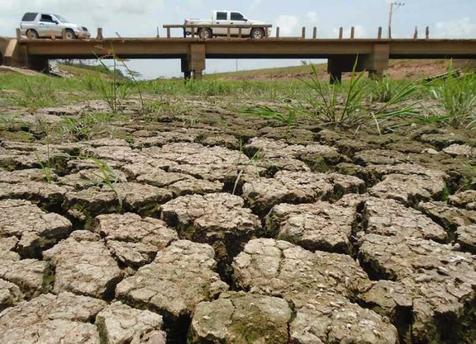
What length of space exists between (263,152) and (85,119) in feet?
4.47

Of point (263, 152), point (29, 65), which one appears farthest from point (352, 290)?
point (29, 65)

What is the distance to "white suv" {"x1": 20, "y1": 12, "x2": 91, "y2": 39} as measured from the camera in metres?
19.0

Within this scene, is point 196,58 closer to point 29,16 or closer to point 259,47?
point 259,47

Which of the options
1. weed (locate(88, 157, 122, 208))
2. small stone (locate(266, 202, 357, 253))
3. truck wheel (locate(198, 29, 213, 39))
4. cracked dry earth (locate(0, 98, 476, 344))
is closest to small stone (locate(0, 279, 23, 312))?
cracked dry earth (locate(0, 98, 476, 344))

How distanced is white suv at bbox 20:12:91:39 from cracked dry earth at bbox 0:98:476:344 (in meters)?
19.3

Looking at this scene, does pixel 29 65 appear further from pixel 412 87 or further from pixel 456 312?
pixel 456 312

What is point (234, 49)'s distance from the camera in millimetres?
16438

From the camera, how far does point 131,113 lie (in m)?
3.30

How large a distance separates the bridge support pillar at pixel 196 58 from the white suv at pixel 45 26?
682cm

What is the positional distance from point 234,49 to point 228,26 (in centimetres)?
281

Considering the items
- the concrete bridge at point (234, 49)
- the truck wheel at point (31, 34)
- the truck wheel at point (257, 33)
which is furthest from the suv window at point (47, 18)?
the truck wheel at point (257, 33)

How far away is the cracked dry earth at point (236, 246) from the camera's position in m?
0.93

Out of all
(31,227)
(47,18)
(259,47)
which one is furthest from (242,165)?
(47,18)

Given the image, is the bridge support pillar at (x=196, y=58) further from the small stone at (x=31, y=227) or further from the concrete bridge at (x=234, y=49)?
the small stone at (x=31, y=227)
